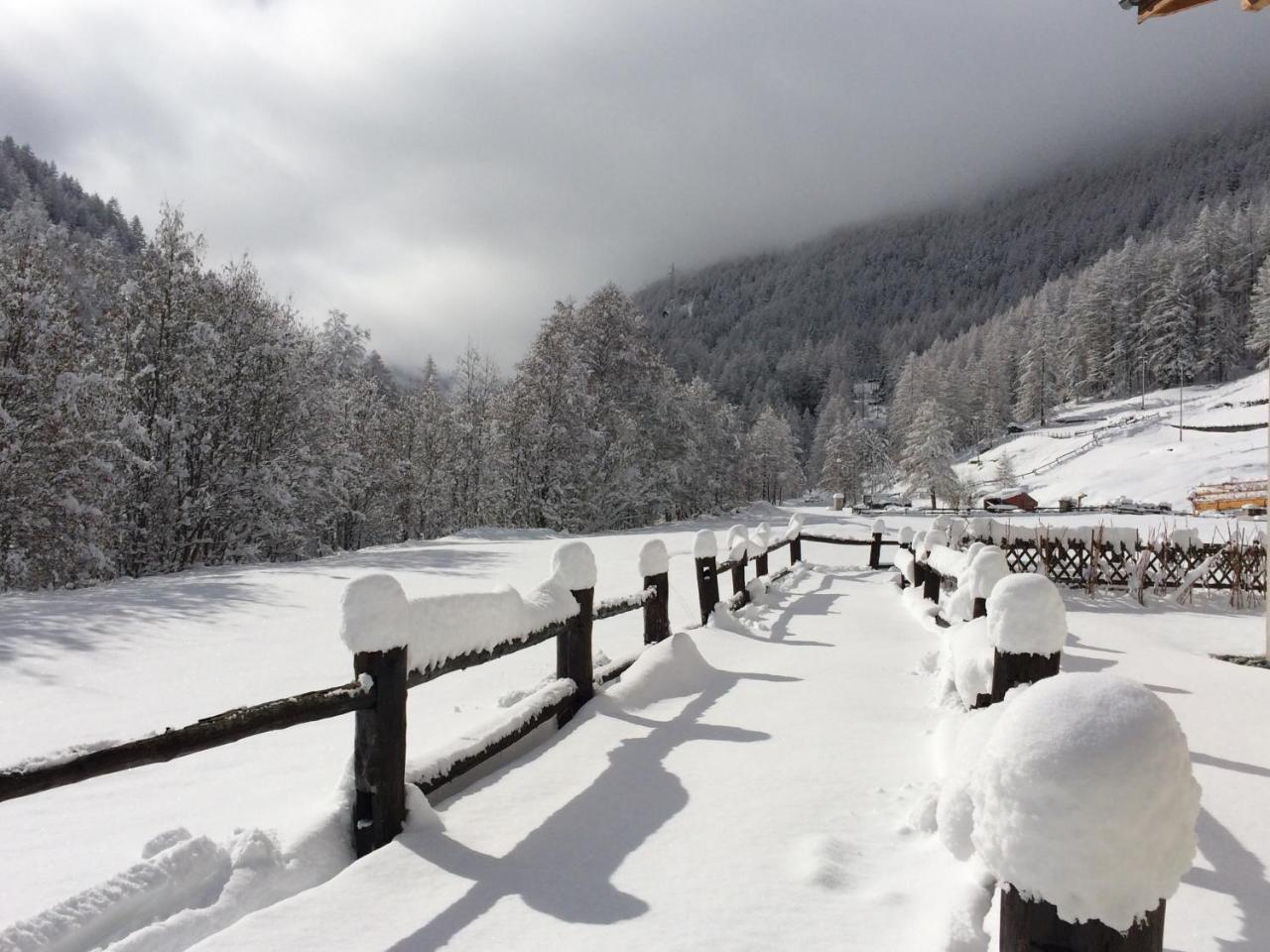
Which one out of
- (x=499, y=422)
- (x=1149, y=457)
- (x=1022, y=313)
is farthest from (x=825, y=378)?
(x=499, y=422)

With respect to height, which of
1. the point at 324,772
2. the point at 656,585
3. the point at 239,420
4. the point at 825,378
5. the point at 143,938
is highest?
the point at 825,378

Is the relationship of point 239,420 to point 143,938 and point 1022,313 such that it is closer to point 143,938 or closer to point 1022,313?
point 143,938

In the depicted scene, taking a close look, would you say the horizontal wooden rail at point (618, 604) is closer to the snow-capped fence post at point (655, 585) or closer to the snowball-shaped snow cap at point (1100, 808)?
the snow-capped fence post at point (655, 585)

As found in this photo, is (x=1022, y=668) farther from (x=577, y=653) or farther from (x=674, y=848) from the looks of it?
(x=577, y=653)

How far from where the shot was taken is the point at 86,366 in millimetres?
16094

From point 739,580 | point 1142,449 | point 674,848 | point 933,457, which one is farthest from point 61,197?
point 1142,449

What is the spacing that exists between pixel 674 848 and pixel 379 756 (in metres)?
1.35

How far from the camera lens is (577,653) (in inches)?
191

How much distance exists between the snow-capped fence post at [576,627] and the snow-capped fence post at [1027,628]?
252 cm

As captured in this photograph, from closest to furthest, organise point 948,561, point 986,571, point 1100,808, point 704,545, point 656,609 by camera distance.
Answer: point 1100,808, point 986,571, point 656,609, point 704,545, point 948,561

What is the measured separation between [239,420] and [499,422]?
12.4m

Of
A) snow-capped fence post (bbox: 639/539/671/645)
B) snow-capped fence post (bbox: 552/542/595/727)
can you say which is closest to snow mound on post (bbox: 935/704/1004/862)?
snow-capped fence post (bbox: 552/542/595/727)

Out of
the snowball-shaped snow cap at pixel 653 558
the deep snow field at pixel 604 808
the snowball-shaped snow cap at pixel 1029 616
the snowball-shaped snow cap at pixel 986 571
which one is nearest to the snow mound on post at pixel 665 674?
the deep snow field at pixel 604 808

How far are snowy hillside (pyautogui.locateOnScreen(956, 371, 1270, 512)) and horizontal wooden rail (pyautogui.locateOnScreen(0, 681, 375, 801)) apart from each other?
51.5 meters
